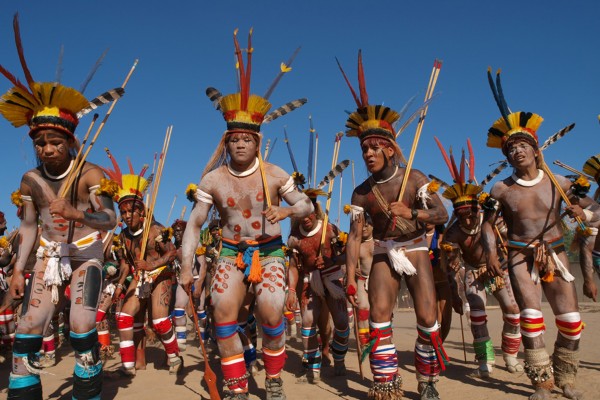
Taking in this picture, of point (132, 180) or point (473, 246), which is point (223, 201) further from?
point (473, 246)

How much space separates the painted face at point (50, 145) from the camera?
4.20m

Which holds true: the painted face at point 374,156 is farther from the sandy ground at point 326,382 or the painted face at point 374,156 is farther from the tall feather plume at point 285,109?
the sandy ground at point 326,382

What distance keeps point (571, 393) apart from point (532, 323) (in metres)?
0.71

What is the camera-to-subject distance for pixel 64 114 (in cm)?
431

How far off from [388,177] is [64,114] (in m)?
3.07

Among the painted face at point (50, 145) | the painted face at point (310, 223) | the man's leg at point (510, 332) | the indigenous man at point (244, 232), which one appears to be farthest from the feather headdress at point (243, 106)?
the man's leg at point (510, 332)

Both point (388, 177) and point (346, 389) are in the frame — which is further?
point (346, 389)

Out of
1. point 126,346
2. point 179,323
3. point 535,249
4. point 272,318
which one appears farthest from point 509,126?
point 179,323

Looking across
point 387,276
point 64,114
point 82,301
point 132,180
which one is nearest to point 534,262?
point 387,276

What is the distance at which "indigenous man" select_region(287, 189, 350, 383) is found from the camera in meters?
6.26

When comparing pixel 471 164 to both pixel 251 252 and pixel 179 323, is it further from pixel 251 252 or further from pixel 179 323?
pixel 179 323

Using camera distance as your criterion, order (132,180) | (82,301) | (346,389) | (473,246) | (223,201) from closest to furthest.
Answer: (82,301), (223,201), (346,389), (473,246), (132,180)

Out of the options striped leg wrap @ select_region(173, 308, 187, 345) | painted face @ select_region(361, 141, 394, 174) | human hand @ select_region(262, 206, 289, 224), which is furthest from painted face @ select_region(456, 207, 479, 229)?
striped leg wrap @ select_region(173, 308, 187, 345)

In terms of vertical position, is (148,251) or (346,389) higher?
(148,251)
